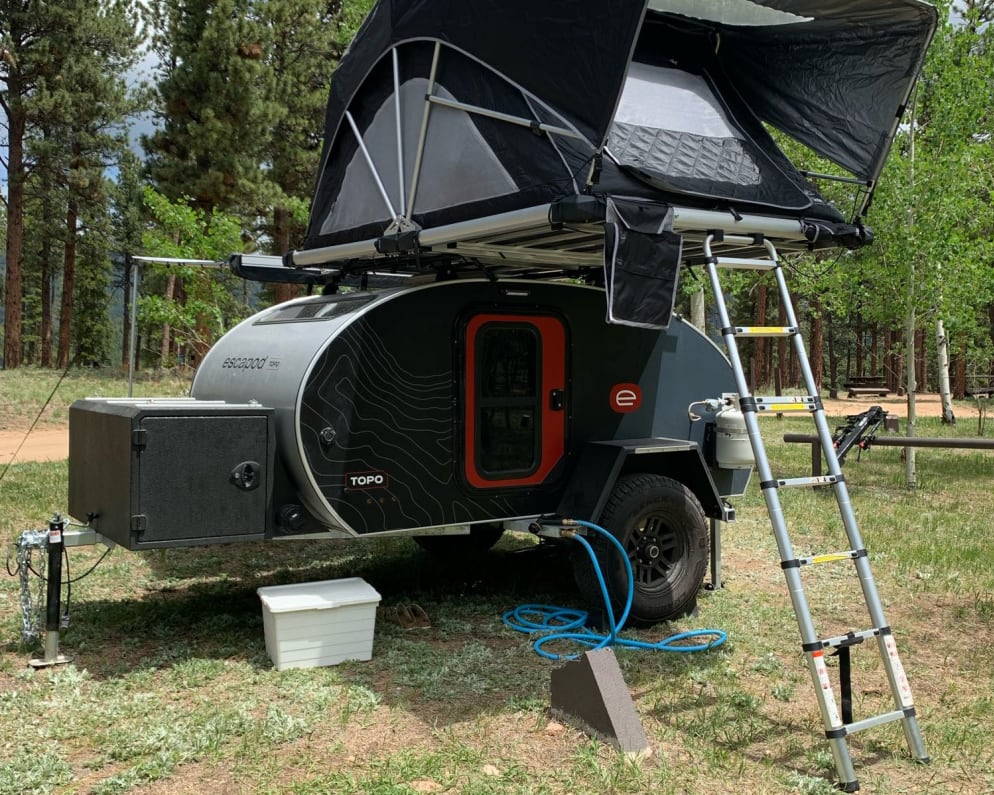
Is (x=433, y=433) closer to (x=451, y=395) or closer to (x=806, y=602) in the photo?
(x=451, y=395)

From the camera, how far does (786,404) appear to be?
4.52 meters

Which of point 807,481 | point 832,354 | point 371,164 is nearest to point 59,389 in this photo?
point 371,164

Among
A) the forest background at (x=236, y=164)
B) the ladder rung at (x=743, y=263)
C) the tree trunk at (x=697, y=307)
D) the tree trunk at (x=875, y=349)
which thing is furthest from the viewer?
the tree trunk at (x=875, y=349)

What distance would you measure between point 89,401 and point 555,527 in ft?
9.35

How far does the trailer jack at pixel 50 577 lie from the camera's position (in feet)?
16.3

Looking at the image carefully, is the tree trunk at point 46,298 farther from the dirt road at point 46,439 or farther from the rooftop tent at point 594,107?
the rooftop tent at point 594,107

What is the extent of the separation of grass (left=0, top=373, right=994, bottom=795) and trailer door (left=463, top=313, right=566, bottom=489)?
1020mm

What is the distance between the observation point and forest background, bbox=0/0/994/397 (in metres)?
12.3

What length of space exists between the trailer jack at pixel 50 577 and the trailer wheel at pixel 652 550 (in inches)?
111

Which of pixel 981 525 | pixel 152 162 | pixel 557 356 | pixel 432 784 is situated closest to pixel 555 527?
pixel 557 356

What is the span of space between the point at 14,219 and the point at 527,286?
23.3m

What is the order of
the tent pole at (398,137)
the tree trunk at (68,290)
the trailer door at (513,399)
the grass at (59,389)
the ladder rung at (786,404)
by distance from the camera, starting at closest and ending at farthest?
the ladder rung at (786,404)
the tent pole at (398,137)
the trailer door at (513,399)
the grass at (59,389)
the tree trunk at (68,290)

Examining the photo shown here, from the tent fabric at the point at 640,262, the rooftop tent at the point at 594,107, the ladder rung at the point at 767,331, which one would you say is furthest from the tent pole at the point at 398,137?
the ladder rung at the point at 767,331

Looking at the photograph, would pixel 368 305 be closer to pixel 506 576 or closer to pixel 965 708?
pixel 506 576
